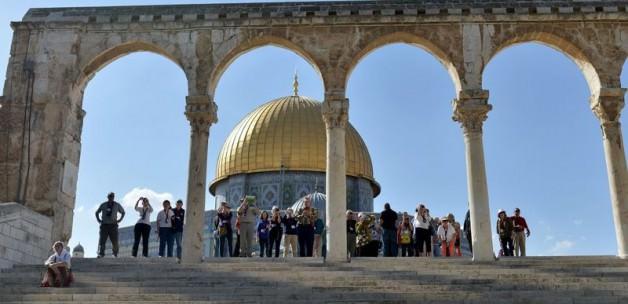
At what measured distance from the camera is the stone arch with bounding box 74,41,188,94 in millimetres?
16047

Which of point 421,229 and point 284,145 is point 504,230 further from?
point 284,145

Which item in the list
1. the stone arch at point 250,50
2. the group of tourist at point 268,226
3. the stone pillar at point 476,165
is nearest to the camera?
the stone pillar at point 476,165

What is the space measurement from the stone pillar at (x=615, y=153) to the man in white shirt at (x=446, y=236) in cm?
363

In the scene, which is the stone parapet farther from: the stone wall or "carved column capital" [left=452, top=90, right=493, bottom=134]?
the stone wall

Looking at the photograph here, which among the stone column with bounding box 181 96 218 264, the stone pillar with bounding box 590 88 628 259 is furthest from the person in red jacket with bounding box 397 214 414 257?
the stone column with bounding box 181 96 218 264

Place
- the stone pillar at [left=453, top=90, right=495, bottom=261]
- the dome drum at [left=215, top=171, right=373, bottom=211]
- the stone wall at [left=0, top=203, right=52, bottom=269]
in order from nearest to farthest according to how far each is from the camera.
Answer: the stone wall at [left=0, top=203, right=52, bottom=269] < the stone pillar at [left=453, top=90, right=495, bottom=261] < the dome drum at [left=215, top=171, right=373, bottom=211]

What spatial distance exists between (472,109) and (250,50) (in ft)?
18.5

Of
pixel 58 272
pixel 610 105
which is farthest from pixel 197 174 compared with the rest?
pixel 610 105

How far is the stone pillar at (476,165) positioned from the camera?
45.7 feet

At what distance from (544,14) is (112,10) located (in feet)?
35.3

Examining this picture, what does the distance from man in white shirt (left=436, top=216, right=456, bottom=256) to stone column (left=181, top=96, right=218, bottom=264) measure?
571 centimetres

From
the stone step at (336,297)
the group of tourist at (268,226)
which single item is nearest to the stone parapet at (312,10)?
the group of tourist at (268,226)

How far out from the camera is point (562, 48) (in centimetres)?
1589

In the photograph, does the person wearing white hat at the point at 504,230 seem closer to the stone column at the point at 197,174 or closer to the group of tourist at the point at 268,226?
the group of tourist at the point at 268,226
